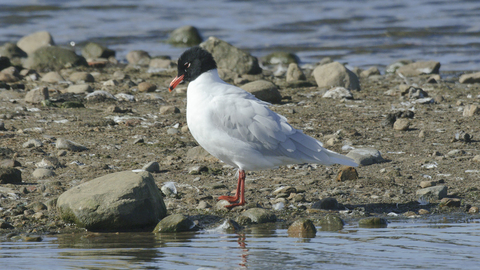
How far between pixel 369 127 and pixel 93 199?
4.58m

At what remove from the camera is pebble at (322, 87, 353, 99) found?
10062 mm

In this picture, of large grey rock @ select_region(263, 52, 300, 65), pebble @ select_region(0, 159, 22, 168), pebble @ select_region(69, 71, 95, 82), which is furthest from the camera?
large grey rock @ select_region(263, 52, 300, 65)

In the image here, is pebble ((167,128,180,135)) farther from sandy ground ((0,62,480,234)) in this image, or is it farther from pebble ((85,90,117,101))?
pebble ((85,90,117,101))

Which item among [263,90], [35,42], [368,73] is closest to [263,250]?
[263,90]

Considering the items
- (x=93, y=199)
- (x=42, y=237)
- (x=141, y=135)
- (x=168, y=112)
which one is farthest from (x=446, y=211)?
(x=168, y=112)

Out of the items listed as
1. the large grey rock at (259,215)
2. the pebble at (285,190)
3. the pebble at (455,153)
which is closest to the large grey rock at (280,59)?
the pebble at (455,153)

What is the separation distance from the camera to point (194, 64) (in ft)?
20.7

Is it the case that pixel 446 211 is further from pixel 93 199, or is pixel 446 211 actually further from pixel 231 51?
pixel 231 51

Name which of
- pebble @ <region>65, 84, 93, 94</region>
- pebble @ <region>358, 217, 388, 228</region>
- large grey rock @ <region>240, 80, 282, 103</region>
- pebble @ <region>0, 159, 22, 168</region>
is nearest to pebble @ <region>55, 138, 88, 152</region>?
pebble @ <region>0, 159, 22, 168</region>

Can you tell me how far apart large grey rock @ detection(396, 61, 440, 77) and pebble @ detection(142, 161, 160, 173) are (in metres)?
7.39

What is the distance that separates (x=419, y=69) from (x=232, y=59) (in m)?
3.95

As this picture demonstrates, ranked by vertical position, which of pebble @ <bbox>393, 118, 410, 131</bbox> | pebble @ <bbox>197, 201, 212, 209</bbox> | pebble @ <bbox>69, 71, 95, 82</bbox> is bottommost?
pebble @ <bbox>197, 201, 212, 209</bbox>

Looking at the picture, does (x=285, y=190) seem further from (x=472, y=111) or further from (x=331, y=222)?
(x=472, y=111)

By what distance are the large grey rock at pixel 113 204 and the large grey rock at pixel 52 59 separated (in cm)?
775
